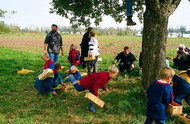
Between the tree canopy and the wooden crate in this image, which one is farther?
the tree canopy

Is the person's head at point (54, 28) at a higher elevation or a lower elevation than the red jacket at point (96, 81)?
higher

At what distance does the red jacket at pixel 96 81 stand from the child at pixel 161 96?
134cm

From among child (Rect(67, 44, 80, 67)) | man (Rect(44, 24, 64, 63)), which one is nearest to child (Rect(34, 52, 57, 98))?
man (Rect(44, 24, 64, 63))

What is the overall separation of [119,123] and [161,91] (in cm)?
154

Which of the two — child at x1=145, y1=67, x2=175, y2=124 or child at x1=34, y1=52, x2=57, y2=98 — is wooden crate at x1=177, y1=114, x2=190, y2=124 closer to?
child at x1=145, y1=67, x2=175, y2=124

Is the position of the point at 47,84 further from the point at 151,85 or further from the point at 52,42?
the point at 151,85

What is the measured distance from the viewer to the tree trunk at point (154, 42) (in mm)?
4543

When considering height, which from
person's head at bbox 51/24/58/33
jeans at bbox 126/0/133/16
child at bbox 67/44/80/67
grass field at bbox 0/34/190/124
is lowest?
grass field at bbox 0/34/190/124

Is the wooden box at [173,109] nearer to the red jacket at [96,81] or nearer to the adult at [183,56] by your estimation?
the red jacket at [96,81]

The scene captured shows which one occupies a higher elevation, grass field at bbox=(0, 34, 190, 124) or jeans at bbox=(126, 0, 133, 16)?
jeans at bbox=(126, 0, 133, 16)

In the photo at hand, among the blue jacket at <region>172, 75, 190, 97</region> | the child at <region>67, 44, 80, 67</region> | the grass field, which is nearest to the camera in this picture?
the blue jacket at <region>172, 75, 190, 97</region>

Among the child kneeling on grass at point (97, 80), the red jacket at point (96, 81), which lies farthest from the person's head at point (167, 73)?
the red jacket at point (96, 81)

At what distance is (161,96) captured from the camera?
2992mm

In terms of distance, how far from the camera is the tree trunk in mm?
4543
